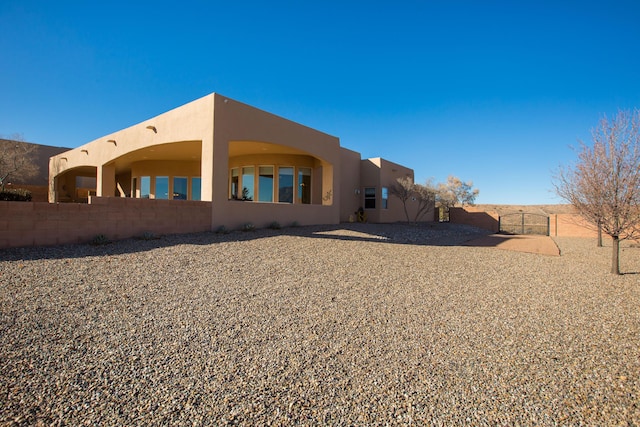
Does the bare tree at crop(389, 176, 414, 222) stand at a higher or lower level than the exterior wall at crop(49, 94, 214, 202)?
lower

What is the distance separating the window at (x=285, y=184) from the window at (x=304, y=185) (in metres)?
0.48

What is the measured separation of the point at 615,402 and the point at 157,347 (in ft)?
13.9

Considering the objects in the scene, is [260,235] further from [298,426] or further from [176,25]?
[298,426]

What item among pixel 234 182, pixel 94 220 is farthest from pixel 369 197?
pixel 94 220

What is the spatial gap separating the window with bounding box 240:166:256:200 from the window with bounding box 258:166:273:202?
444 millimetres

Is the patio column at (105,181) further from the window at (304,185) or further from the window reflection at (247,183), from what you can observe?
the window at (304,185)

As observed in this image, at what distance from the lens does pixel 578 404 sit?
106 inches

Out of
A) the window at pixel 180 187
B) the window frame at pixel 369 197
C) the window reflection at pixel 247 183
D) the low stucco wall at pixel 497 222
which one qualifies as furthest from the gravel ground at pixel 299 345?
the low stucco wall at pixel 497 222

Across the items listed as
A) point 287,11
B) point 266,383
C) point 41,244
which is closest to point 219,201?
point 41,244

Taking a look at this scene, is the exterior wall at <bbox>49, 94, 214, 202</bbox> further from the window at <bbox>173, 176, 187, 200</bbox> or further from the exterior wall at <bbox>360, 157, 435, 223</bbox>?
the exterior wall at <bbox>360, 157, 435, 223</bbox>

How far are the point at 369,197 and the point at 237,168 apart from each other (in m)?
8.58

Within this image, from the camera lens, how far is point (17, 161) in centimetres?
2066

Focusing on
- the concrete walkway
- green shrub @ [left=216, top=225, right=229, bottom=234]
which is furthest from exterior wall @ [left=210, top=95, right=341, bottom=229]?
the concrete walkway

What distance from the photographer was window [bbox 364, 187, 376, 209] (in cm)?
2109
